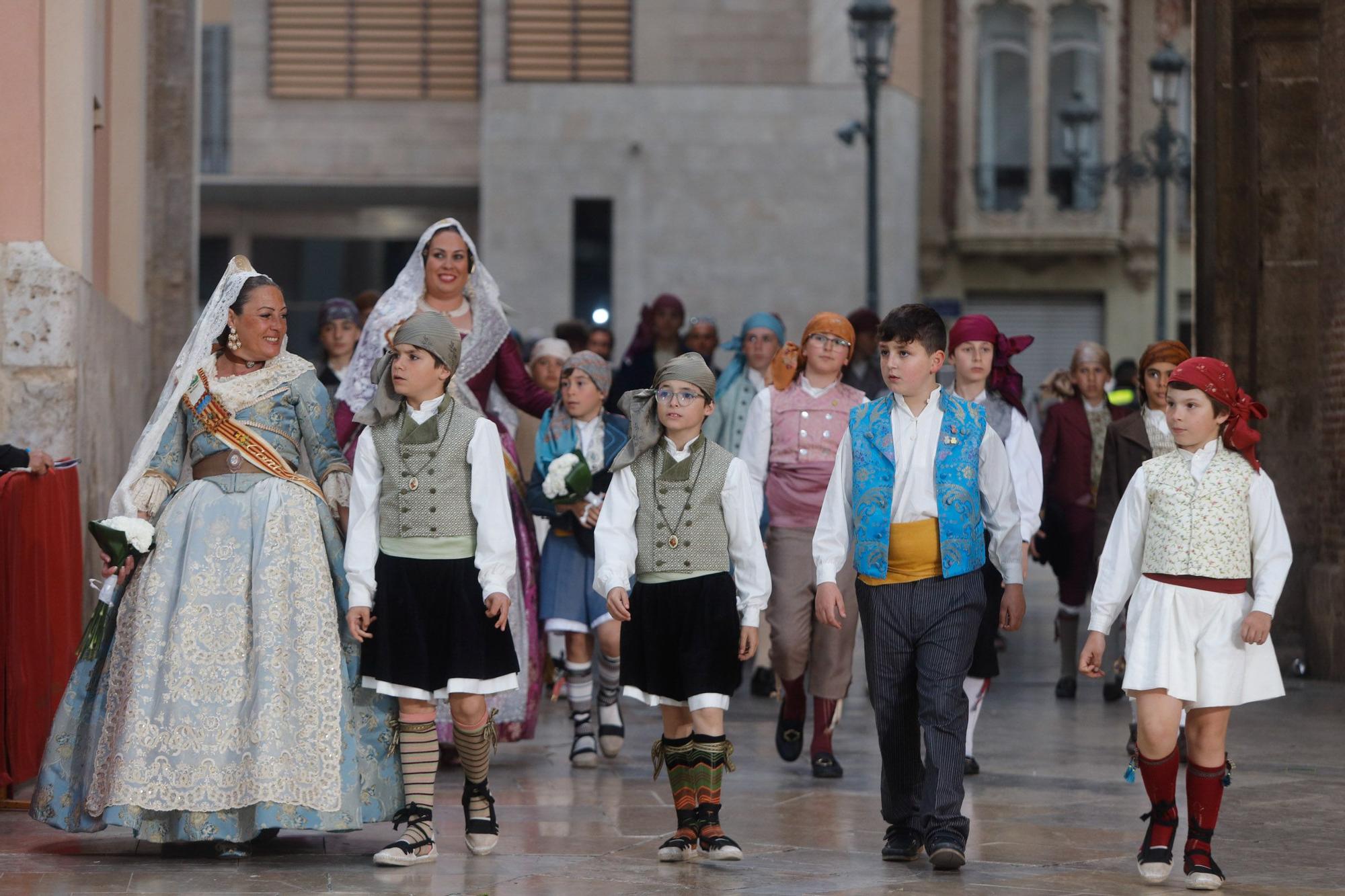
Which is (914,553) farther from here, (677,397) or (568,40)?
(568,40)

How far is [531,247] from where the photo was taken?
27781 mm

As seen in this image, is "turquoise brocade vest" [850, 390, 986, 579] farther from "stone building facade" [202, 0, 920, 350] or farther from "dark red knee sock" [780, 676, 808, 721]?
"stone building facade" [202, 0, 920, 350]

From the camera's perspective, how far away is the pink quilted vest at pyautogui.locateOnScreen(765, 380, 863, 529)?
8.83 metres

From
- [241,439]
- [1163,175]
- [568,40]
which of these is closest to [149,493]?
[241,439]

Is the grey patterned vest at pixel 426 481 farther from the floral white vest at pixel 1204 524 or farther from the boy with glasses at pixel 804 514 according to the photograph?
the floral white vest at pixel 1204 524

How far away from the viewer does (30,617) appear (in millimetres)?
7844

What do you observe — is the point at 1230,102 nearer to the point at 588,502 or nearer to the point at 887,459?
the point at 588,502

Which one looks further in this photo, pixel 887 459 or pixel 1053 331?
pixel 1053 331

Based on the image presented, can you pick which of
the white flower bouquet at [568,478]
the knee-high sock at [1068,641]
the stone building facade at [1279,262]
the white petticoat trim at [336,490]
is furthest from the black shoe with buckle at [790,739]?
the stone building facade at [1279,262]

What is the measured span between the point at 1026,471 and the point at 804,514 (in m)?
1.02

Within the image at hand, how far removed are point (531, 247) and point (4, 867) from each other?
21702 millimetres

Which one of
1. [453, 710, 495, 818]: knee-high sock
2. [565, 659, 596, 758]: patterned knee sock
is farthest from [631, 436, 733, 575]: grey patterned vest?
[565, 659, 596, 758]: patterned knee sock

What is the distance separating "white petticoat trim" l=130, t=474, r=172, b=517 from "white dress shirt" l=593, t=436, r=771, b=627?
1.49m

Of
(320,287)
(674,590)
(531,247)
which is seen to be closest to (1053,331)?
(531,247)
